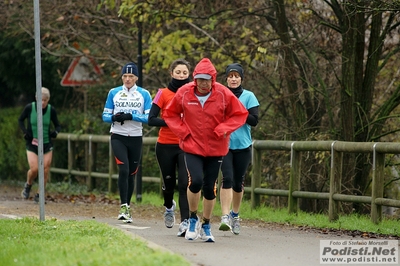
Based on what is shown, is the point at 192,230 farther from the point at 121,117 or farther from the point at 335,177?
the point at 335,177

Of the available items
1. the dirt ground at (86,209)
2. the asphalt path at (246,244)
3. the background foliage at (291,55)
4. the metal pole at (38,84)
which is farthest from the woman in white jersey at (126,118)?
the background foliage at (291,55)

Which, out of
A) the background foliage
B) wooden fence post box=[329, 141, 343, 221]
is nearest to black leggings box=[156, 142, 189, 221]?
wooden fence post box=[329, 141, 343, 221]

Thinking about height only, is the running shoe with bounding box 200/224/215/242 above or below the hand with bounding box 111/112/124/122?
below

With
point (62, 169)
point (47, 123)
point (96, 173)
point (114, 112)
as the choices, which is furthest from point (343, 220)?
point (62, 169)

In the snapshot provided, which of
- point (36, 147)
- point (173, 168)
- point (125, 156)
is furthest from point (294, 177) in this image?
point (36, 147)

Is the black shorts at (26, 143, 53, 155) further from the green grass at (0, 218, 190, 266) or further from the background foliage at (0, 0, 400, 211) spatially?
the green grass at (0, 218, 190, 266)

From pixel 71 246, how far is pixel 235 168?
10.3 ft

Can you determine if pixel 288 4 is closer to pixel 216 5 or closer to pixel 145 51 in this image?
pixel 216 5

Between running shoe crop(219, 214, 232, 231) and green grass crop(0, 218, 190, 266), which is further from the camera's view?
running shoe crop(219, 214, 232, 231)

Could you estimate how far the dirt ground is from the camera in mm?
13438

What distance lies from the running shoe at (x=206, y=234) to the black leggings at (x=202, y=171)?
32cm

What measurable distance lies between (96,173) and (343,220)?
327 inches

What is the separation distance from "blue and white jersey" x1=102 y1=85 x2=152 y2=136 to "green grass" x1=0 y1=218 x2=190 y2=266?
1.96 m

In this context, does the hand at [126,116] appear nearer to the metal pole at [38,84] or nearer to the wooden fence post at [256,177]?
the metal pole at [38,84]
